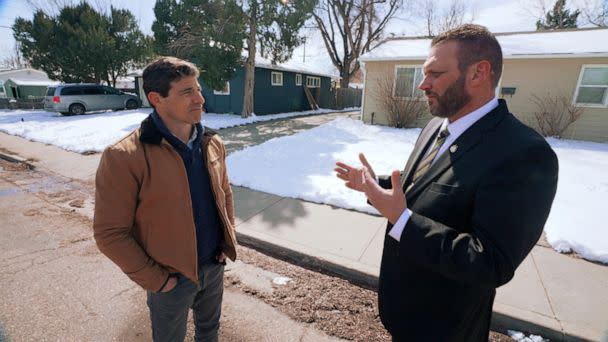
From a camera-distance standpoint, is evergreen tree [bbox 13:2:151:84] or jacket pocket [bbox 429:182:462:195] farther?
evergreen tree [bbox 13:2:151:84]

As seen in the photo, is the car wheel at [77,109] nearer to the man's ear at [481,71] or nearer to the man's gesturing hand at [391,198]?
the man's gesturing hand at [391,198]

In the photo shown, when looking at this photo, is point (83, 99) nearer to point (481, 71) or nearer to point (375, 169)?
point (375, 169)

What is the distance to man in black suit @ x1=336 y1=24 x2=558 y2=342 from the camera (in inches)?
40.7

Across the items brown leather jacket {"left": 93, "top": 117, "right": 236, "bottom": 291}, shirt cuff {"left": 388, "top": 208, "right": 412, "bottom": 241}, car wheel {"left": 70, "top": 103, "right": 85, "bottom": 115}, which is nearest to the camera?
shirt cuff {"left": 388, "top": 208, "right": 412, "bottom": 241}

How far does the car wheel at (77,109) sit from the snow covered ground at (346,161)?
11.5ft

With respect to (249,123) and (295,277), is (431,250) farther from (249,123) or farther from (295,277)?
(249,123)

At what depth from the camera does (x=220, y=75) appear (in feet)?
43.2

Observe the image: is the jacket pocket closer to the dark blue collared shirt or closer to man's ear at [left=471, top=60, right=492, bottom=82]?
man's ear at [left=471, top=60, right=492, bottom=82]

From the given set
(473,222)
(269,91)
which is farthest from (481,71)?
(269,91)

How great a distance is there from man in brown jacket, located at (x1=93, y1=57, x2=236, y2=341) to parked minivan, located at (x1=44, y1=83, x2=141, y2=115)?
18.6 metres

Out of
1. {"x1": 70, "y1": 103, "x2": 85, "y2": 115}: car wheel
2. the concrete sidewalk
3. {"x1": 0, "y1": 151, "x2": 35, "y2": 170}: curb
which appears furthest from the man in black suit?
{"x1": 70, "y1": 103, "x2": 85, "y2": 115}: car wheel

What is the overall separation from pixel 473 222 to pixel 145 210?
60.8 inches

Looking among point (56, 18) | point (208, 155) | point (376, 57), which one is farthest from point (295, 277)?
point (56, 18)

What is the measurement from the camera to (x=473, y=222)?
42.8 inches
